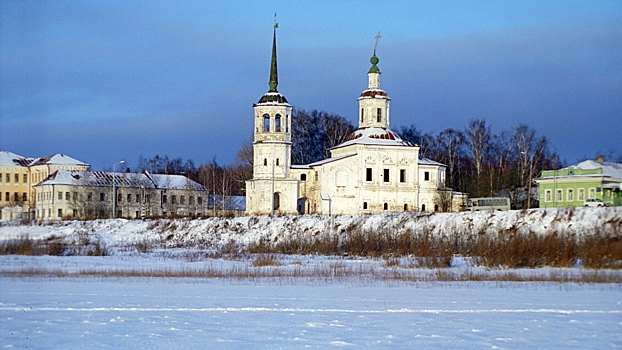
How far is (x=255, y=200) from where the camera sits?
61.4 metres

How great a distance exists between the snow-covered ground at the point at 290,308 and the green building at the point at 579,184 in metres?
26.0

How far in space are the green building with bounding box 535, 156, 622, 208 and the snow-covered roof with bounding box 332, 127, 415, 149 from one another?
12509 millimetres

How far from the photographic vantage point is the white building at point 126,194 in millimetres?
65562

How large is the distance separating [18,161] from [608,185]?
3871cm

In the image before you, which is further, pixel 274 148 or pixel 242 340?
pixel 274 148

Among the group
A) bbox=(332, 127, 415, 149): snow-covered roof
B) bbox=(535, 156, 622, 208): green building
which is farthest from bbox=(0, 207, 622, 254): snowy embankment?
bbox=(332, 127, 415, 149): snow-covered roof

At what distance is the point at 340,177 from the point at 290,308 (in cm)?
4691

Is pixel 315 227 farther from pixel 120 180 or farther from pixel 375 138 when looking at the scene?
pixel 120 180

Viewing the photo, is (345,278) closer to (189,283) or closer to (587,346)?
(189,283)

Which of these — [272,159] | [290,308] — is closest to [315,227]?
[272,159]

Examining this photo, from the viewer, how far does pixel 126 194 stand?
7150 centimetres

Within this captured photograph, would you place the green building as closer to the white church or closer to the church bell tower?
the white church

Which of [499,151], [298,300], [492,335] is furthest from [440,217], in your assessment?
[499,151]

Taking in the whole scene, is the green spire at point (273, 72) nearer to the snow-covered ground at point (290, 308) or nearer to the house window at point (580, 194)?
the house window at point (580, 194)
